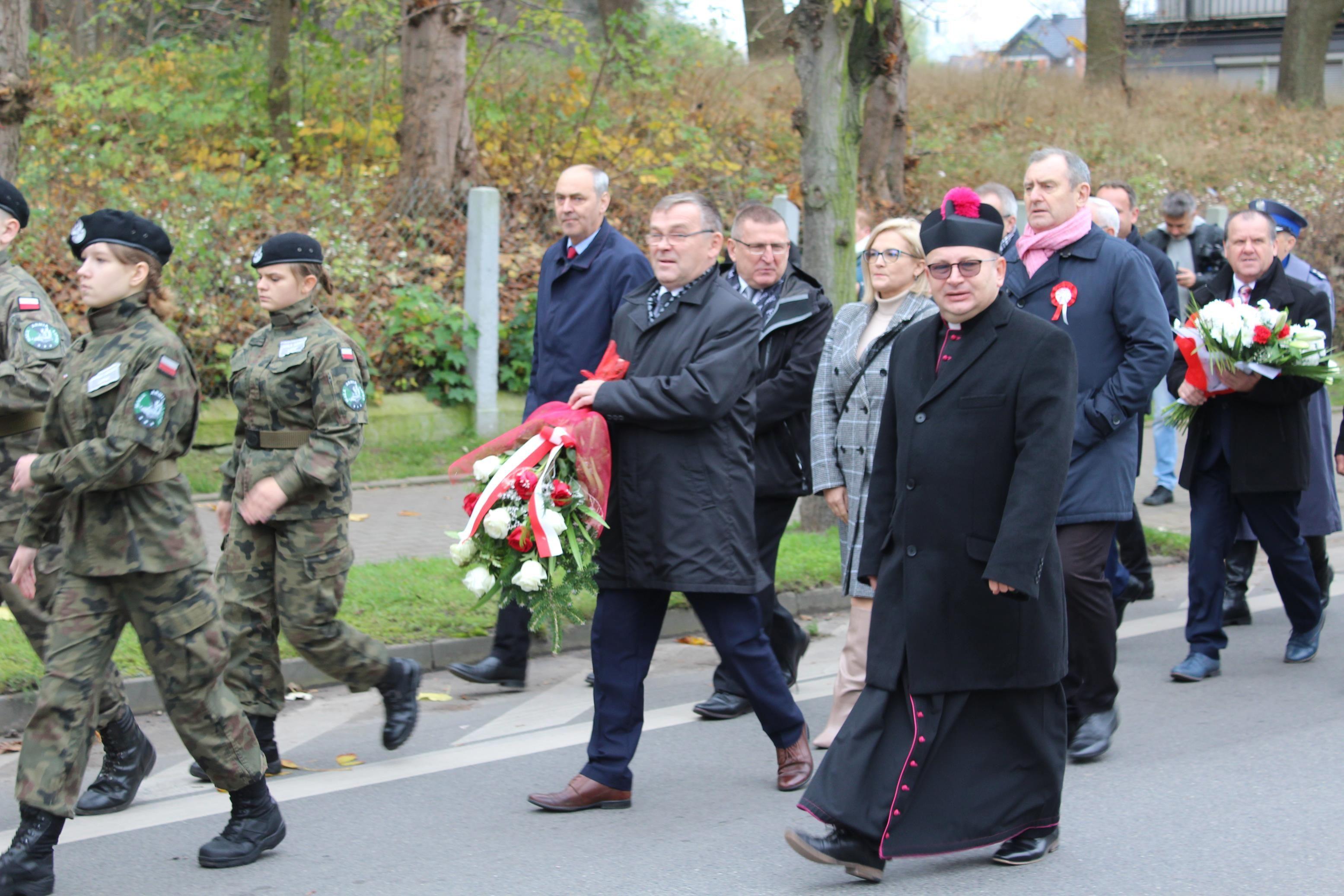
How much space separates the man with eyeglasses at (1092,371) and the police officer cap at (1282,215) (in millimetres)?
1817

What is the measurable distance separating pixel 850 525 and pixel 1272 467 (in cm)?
228

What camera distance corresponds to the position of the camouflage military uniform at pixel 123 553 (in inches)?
162

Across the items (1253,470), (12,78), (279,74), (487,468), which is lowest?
(1253,470)

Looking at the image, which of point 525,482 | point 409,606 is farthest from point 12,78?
point 525,482

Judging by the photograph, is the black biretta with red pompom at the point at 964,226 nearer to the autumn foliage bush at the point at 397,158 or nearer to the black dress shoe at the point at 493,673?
the black dress shoe at the point at 493,673

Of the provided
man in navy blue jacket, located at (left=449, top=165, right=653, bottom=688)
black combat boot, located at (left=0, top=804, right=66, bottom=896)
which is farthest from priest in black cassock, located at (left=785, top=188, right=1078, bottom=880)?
man in navy blue jacket, located at (left=449, top=165, right=653, bottom=688)

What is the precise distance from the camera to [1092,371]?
5.65 metres

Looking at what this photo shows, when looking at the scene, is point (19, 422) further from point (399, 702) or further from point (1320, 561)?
point (1320, 561)

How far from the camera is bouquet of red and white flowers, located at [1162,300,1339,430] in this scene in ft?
20.9

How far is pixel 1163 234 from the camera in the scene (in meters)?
11.3

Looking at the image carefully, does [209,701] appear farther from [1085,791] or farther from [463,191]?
[463,191]

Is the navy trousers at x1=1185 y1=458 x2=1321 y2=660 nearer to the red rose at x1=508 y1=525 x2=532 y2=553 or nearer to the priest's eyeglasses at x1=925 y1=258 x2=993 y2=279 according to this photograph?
the priest's eyeglasses at x1=925 y1=258 x2=993 y2=279

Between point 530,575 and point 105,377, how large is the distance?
55.1 inches

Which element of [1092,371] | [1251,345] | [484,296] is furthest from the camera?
[484,296]
